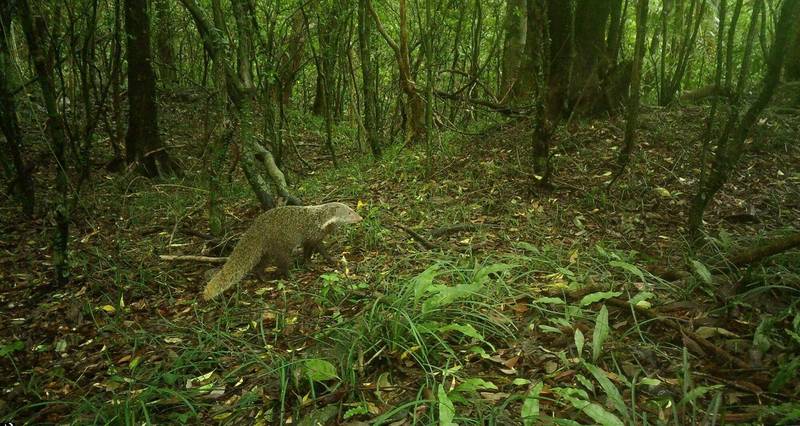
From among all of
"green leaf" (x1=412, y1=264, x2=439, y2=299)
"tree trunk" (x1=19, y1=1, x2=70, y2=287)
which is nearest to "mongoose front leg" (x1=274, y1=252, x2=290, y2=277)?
"green leaf" (x1=412, y1=264, x2=439, y2=299)

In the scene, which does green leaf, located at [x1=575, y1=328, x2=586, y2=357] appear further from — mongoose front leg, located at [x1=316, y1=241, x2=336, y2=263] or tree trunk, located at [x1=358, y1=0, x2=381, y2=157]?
tree trunk, located at [x1=358, y1=0, x2=381, y2=157]

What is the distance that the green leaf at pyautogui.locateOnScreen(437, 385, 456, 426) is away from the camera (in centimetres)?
183

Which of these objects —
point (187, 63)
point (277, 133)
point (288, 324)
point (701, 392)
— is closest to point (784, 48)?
point (701, 392)

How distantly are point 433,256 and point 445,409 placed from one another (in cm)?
199

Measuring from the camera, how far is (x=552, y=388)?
6.79 ft

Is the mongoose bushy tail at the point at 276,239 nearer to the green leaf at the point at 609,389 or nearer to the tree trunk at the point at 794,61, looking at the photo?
the green leaf at the point at 609,389

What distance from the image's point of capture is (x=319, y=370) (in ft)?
7.34

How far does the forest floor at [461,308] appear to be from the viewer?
208 centimetres

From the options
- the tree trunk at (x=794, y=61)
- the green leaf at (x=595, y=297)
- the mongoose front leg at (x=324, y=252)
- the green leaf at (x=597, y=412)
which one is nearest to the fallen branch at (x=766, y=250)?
the green leaf at (x=595, y=297)

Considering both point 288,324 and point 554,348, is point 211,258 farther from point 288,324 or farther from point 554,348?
point 554,348

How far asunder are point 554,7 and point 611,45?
2.74 ft

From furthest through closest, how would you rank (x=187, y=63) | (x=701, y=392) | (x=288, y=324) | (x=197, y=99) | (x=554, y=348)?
(x=187, y=63)
(x=197, y=99)
(x=288, y=324)
(x=554, y=348)
(x=701, y=392)

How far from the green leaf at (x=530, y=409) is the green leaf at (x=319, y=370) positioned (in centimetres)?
89

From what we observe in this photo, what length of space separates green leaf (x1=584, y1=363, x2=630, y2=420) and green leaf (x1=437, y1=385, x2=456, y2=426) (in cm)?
63
